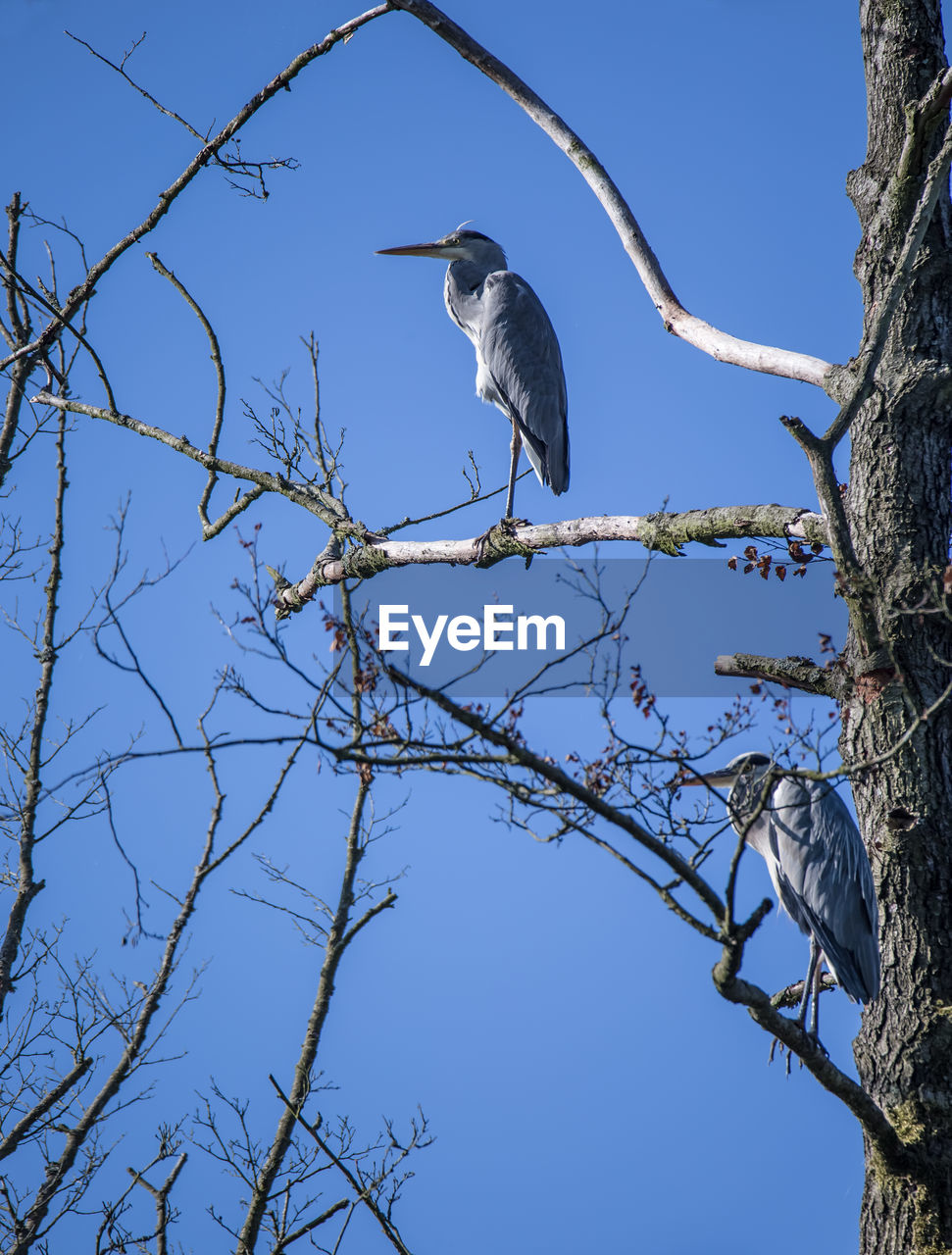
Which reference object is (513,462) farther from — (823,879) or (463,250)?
(823,879)

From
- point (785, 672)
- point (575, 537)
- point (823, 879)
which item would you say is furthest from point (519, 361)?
point (823, 879)

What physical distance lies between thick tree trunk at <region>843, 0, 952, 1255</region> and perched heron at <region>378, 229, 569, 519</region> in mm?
2317

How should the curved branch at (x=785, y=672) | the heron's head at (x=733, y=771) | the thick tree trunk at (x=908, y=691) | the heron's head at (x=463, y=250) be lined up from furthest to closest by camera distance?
the heron's head at (x=463, y=250), the heron's head at (x=733, y=771), the curved branch at (x=785, y=672), the thick tree trunk at (x=908, y=691)

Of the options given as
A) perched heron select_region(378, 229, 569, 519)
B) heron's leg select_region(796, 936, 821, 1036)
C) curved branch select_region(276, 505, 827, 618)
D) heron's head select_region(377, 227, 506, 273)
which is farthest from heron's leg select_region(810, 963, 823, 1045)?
heron's head select_region(377, 227, 506, 273)

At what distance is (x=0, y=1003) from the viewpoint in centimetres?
376

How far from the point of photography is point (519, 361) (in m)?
Result: 6.00

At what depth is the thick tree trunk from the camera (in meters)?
3.01

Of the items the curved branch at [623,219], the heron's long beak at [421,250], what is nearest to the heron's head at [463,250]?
the heron's long beak at [421,250]

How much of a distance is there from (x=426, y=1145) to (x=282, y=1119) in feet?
2.47

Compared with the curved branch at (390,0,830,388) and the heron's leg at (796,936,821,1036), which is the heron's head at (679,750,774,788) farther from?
the curved branch at (390,0,830,388)

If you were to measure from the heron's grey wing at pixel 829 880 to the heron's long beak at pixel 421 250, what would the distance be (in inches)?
161

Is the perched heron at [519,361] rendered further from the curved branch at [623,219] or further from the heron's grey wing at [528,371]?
the curved branch at [623,219]

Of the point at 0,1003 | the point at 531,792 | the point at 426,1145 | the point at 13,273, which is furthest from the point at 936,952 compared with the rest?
the point at 13,273

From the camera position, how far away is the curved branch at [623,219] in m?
3.75
